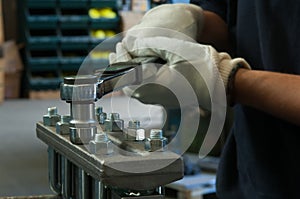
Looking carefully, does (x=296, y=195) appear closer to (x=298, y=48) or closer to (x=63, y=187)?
(x=298, y=48)

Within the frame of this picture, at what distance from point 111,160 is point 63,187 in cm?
21

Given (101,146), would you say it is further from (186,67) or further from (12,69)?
(12,69)

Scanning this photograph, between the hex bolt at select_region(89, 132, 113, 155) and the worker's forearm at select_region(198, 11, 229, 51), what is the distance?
58 centimetres

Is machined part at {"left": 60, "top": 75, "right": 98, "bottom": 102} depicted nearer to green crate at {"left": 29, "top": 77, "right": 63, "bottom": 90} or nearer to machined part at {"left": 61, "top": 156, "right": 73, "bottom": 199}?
machined part at {"left": 61, "top": 156, "right": 73, "bottom": 199}

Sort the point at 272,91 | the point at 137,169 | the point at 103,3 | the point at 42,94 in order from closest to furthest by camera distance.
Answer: the point at 137,169
the point at 272,91
the point at 42,94
the point at 103,3

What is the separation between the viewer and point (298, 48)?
87 centimetres

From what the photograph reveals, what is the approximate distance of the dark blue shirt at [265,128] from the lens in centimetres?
89

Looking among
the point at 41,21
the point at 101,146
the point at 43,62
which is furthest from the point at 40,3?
the point at 101,146

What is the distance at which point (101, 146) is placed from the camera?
1.49ft

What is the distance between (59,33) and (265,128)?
17.5 ft

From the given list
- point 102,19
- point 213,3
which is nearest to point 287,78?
point 213,3

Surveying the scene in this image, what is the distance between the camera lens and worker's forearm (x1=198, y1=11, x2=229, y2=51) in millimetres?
1012

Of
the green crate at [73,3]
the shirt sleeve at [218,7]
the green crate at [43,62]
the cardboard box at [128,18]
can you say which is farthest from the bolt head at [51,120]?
the cardboard box at [128,18]

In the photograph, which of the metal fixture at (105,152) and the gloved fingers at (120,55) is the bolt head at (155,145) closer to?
the metal fixture at (105,152)
